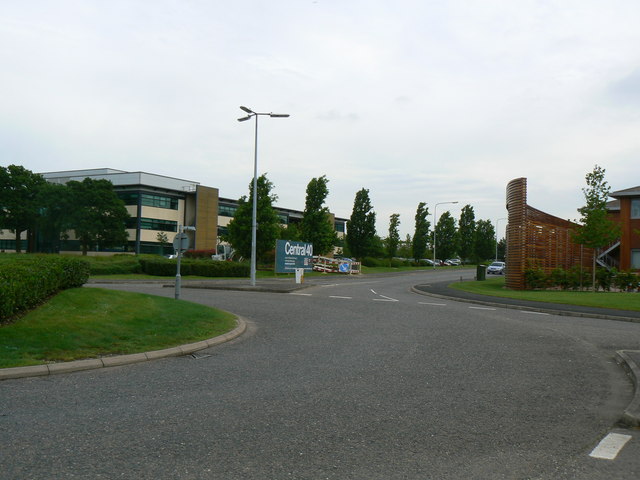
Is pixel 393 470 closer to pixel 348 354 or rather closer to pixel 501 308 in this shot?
pixel 348 354

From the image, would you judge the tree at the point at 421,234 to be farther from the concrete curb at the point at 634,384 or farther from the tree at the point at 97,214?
the concrete curb at the point at 634,384

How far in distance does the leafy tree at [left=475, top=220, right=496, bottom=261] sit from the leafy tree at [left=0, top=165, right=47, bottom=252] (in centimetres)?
6972

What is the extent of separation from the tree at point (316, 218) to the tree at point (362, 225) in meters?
9.70

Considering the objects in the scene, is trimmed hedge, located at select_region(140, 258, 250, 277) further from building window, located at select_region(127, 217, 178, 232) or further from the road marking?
building window, located at select_region(127, 217, 178, 232)

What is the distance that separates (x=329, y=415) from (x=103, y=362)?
4.26m

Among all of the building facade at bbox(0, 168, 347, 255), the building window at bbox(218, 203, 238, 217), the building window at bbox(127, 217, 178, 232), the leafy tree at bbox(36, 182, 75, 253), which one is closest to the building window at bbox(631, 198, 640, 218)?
the building facade at bbox(0, 168, 347, 255)

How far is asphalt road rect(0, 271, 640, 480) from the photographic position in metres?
4.21

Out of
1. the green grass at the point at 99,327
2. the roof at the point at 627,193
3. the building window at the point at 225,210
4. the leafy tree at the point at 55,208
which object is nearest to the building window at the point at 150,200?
the building window at the point at 225,210

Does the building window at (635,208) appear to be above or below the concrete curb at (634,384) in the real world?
above

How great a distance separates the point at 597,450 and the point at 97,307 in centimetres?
974

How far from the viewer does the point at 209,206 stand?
255 feet

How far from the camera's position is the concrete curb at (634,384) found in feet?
17.9

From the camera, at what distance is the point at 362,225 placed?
65875mm

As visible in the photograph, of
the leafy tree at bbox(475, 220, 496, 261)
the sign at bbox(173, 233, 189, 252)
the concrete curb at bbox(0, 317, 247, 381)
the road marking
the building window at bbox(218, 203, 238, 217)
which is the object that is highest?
the building window at bbox(218, 203, 238, 217)
